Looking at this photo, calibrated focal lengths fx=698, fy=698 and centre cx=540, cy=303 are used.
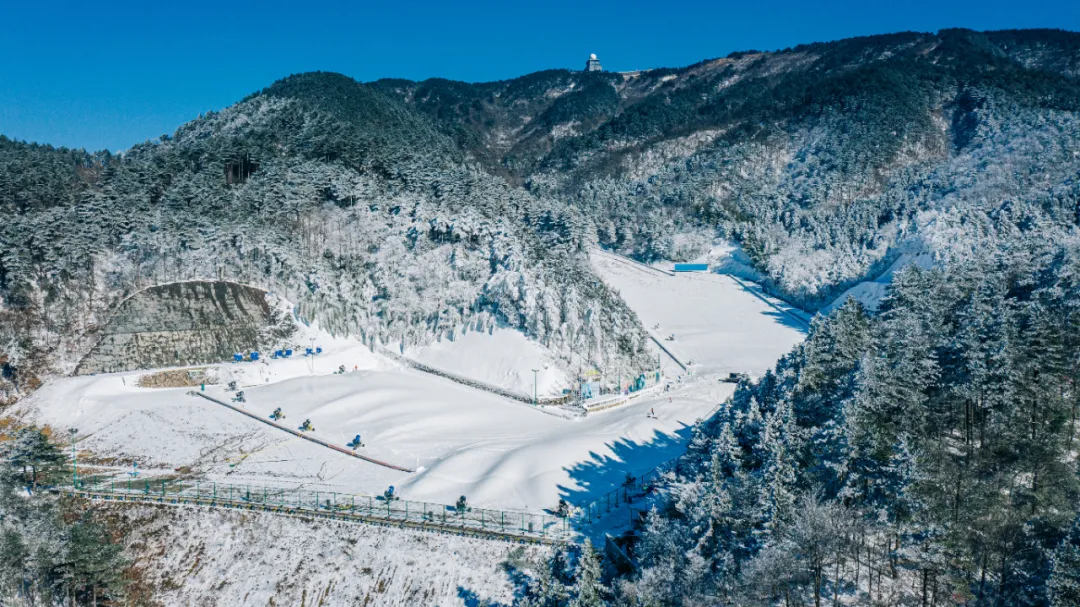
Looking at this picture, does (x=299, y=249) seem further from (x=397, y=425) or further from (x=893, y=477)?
(x=893, y=477)

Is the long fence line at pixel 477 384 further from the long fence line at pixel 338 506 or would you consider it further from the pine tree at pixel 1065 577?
the pine tree at pixel 1065 577

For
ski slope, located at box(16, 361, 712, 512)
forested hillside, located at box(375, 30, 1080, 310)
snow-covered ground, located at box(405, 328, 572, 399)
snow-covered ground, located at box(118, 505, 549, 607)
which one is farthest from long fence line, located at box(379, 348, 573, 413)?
forested hillside, located at box(375, 30, 1080, 310)

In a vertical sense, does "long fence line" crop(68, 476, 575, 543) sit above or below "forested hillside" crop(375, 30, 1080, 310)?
below

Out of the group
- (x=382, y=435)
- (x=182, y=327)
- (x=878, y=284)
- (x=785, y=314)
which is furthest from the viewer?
(x=785, y=314)

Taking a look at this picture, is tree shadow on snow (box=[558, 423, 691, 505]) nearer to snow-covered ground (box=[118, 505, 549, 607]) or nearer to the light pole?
snow-covered ground (box=[118, 505, 549, 607])

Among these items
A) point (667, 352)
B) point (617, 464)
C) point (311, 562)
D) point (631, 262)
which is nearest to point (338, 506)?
point (311, 562)

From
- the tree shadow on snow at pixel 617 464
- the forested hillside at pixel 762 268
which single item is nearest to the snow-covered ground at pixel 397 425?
the tree shadow on snow at pixel 617 464

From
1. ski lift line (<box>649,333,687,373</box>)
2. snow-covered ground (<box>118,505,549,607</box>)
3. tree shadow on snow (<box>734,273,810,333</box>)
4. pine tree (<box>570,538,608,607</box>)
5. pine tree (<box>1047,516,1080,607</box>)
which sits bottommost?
snow-covered ground (<box>118,505,549,607</box>)

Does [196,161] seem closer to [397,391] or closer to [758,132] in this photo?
[397,391]
